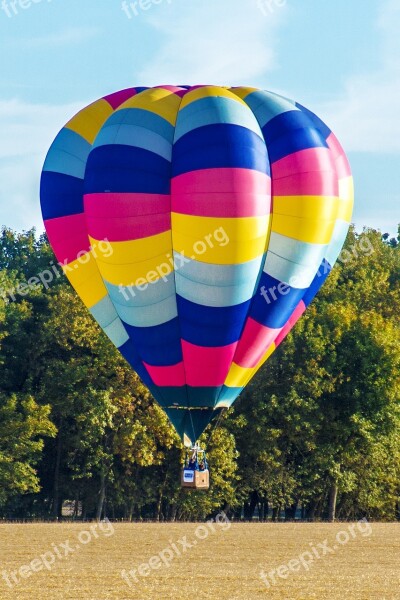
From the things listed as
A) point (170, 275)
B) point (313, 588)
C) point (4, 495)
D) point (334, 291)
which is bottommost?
point (313, 588)

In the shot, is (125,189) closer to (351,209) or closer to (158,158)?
(158,158)

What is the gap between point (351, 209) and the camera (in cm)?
4041

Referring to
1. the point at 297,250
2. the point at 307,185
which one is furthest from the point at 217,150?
the point at 297,250

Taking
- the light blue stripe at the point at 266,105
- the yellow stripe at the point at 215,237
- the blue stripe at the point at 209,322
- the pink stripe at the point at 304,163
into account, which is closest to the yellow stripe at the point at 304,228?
the yellow stripe at the point at 215,237

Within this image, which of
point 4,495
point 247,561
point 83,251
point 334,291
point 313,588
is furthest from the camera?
point 334,291

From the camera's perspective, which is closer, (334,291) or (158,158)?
(158,158)

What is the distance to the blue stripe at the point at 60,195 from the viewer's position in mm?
38656

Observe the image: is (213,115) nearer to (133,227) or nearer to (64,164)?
(133,227)

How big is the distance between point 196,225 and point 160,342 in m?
3.49

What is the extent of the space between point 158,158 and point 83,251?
3.80 m

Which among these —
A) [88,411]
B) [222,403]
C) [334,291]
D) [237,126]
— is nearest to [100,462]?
[88,411]

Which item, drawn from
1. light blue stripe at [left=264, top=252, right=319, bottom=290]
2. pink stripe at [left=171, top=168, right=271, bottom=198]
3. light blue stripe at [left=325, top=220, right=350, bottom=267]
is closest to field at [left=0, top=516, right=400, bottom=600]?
light blue stripe at [left=264, top=252, right=319, bottom=290]

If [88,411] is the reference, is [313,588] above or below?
below

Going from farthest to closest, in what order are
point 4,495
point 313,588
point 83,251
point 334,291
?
point 334,291 < point 4,495 < point 83,251 < point 313,588
